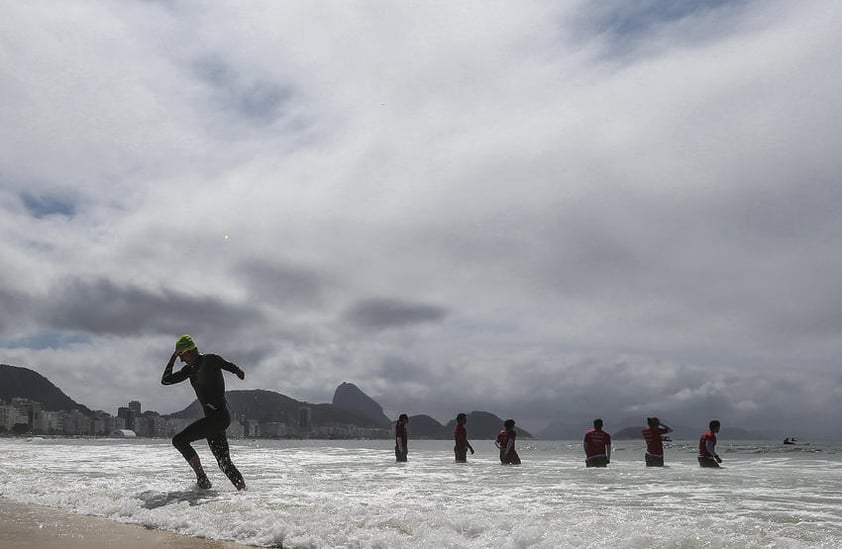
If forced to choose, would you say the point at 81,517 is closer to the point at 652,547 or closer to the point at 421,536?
the point at 421,536

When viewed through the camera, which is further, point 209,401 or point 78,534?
point 209,401

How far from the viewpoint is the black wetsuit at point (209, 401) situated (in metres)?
8.16

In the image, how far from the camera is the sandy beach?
530 centimetres

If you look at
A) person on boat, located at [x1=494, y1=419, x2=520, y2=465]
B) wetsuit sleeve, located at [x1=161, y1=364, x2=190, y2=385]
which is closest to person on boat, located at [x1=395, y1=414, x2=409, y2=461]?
person on boat, located at [x1=494, y1=419, x2=520, y2=465]

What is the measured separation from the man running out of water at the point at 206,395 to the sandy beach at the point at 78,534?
148cm

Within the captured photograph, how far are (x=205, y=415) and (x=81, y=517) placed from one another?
179 centimetres

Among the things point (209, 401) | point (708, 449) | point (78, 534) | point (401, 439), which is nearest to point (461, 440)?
point (401, 439)

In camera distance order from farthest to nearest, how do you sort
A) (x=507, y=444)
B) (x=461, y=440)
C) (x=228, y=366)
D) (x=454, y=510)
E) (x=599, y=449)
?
(x=461, y=440)
(x=507, y=444)
(x=599, y=449)
(x=228, y=366)
(x=454, y=510)

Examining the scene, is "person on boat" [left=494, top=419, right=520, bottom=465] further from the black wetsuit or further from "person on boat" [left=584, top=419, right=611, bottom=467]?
the black wetsuit

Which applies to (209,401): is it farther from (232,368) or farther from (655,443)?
(655,443)

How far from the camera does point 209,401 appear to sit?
8.26 metres

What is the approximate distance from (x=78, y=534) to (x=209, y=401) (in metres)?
2.58

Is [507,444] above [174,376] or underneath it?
underneath

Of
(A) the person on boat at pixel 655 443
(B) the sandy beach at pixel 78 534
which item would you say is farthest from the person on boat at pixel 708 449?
(B) the sandy beach at pixel 78 534
